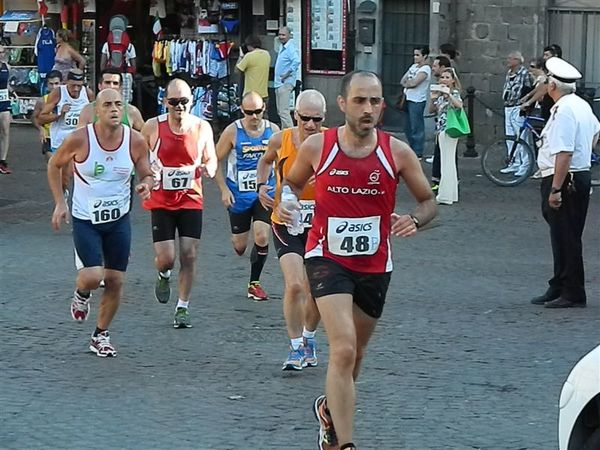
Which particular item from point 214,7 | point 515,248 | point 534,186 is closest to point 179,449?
point 515,248

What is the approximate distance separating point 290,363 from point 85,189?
6.11ft

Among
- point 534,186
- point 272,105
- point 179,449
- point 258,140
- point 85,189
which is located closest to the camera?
point 179,449

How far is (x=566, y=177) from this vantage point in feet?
35.9

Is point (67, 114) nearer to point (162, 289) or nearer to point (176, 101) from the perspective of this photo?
point (162, 289)

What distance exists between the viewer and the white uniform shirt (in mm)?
10805

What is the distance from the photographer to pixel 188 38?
978 inches

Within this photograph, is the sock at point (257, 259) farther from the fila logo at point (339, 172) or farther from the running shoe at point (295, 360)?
the fila logo at point (339, 172)

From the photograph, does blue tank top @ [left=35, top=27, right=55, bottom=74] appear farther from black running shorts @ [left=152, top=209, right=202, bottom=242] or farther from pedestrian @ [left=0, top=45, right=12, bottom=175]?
black running shorts @ [left=152, top=209, right=202, bottom=242]

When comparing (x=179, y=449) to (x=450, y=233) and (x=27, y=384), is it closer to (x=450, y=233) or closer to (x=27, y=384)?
(x=27, y=384)

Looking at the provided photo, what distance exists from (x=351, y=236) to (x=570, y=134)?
4323 millimetres

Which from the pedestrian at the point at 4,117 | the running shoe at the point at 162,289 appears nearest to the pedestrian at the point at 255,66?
the pedestrian at the point at 4,117

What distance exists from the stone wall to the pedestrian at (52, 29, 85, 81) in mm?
6192

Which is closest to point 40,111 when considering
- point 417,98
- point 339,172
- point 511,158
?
point 511,158

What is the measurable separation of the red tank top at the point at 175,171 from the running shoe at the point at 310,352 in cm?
183
